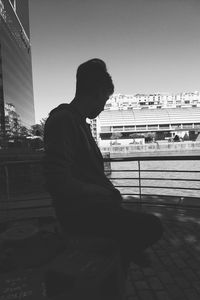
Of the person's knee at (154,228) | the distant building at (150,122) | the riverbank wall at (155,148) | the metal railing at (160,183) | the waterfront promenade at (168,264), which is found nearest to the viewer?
the person's knee at (154,228)

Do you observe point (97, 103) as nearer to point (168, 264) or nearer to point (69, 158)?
point (69, 158)

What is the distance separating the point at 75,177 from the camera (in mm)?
1716

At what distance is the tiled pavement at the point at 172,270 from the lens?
3477mm

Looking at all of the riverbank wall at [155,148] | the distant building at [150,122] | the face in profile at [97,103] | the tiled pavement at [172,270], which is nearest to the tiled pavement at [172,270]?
the tiled pavement at [172,270]

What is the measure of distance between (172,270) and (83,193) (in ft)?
9.78

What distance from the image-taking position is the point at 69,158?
5.36 ft

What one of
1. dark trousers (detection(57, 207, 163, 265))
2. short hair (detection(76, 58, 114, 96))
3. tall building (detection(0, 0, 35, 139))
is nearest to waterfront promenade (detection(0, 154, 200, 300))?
dark trousers (detection(57, 207, 163, 265))

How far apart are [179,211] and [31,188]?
16.7 feet

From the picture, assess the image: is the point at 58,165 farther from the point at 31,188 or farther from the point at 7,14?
the point at 7,14

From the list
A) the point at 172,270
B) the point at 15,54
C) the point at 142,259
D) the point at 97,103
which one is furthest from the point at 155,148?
the point at 142,259

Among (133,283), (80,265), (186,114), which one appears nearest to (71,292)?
(80,265)

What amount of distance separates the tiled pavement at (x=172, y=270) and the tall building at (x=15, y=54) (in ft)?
180

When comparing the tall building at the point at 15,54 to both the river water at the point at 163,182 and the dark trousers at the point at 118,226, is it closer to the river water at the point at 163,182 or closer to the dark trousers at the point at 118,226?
the river water at the point at 163,182

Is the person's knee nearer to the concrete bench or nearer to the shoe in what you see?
the shoe
